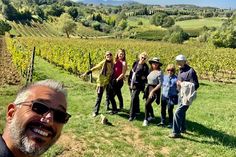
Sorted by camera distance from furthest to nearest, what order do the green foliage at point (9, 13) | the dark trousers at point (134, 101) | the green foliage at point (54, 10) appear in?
the green foliage at point (54, 10)
the green foliage at point (9, 13)
the dark trousers at point (134, 101)

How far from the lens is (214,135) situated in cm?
1122

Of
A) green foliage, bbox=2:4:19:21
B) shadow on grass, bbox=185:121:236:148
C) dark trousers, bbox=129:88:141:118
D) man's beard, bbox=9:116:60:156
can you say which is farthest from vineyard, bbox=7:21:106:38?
man's beard, bbox=9:116:60:156

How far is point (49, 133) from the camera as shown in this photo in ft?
8.07

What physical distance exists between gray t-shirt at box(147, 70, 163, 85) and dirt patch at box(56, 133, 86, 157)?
259 centimetres

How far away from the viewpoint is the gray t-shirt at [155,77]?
1128 centimetres

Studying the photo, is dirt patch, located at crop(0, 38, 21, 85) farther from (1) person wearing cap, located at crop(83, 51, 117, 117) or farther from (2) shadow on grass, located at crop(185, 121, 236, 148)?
(2) shadow on grass, located at crop(185, 121, 236, 148)

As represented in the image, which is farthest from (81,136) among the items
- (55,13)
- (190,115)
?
(55,13)

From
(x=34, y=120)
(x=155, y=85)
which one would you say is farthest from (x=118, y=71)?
(x=34, y=120)

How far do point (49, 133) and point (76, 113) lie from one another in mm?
10631

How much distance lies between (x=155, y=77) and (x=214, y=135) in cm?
214

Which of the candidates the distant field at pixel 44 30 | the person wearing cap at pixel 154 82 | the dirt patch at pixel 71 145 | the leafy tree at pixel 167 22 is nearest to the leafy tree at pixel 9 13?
the distant field at pixel 44 30

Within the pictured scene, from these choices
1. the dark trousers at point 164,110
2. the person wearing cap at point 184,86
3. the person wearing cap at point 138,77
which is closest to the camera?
the person wearing cap at point 184,86

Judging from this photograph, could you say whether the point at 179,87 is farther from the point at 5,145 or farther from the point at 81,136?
the point at 5,145

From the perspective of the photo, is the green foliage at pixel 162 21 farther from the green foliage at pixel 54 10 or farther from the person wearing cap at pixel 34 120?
the person wearing cap at pixel 34 120
